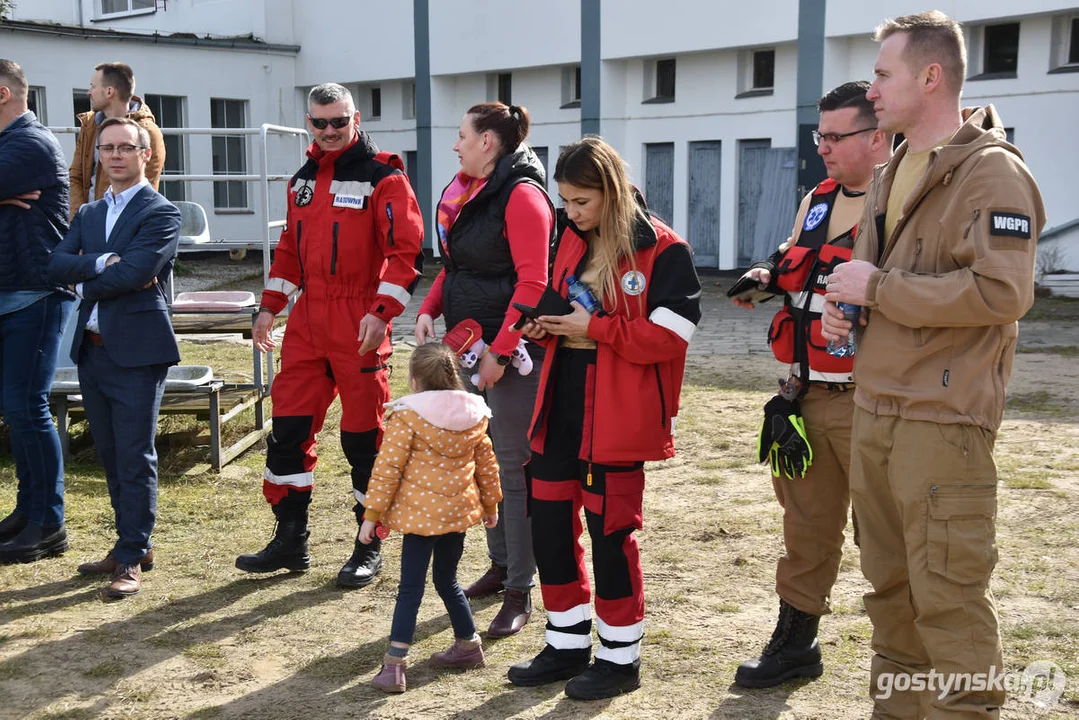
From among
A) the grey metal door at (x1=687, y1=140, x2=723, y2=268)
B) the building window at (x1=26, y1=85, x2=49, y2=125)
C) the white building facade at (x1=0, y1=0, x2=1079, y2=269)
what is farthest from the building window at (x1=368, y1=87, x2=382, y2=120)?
the grey metal door at (x1=687, y1=140, x2=723, y2=268)

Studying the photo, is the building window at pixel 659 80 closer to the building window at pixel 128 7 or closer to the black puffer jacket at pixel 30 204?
the building window at pixel 128 7

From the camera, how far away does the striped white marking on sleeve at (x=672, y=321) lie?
374 centimetres

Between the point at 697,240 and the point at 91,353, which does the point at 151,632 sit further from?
the point at 697,240

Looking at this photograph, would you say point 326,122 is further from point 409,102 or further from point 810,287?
point 409,102

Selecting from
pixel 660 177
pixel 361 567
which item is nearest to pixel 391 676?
pixel 361 567

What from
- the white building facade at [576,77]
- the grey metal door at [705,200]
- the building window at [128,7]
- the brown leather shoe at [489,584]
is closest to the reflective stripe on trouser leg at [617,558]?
the brown leather shoe at [489,584]

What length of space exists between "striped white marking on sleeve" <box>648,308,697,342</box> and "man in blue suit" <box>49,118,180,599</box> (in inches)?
90.8

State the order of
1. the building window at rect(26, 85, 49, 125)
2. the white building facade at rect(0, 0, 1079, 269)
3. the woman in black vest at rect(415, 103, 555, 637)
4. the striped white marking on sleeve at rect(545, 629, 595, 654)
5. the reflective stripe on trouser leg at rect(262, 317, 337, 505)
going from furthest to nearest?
the building window at rect(26, 85, 49, 125) → the white building facade at rect(0, 0, 1079, 269) → the reflective stripe on trouser leg at rect(262, 317, 337, 505) → the woman in black vest at rect(415, 103, 555, 637) → the striped white marking on sleeve at rect(545, 629, 595, 654)

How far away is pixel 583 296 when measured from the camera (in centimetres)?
385

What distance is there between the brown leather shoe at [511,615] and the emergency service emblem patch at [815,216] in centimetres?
185

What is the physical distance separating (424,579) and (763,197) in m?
16.9

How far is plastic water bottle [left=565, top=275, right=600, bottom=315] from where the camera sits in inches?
151
